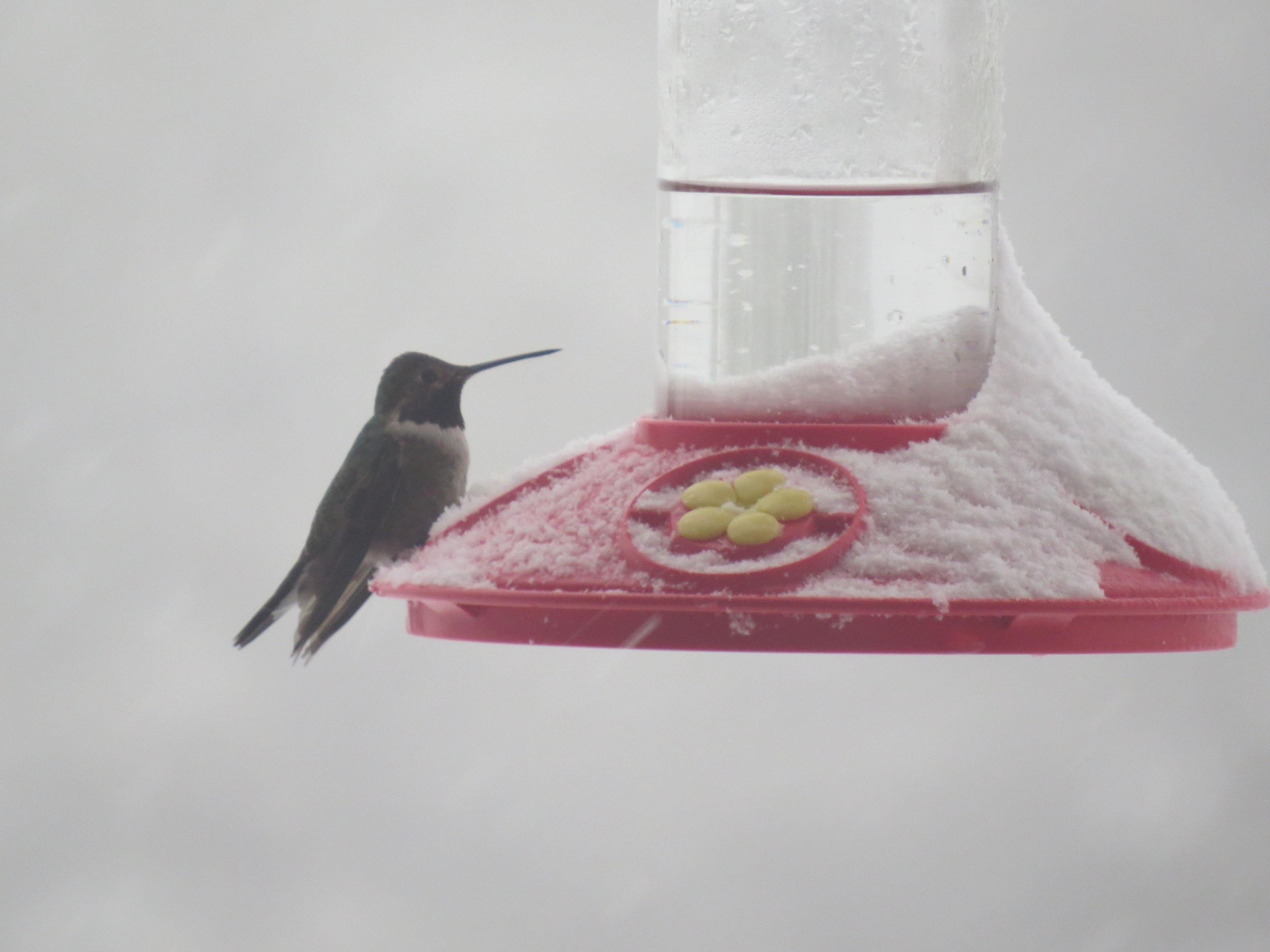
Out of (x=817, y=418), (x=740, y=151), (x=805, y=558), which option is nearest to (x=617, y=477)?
(x=817, y=418)

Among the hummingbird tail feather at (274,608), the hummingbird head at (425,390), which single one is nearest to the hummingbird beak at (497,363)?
the hummingbird head at (425,390)

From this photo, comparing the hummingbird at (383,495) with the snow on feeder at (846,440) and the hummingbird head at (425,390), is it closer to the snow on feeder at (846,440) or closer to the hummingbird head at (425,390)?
the hummingbird head at (425,390)

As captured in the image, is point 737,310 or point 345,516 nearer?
point 737,310

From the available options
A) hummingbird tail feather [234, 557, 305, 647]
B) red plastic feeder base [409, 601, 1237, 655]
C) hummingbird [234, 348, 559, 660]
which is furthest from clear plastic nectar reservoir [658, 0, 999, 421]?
hummingbird tail feather [234, 557, 305, 647]

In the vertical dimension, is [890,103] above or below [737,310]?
above

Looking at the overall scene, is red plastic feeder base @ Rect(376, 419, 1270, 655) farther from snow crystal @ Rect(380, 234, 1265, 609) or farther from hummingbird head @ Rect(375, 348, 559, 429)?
hummingbird head @ Rect(375, 348, 559, 429)

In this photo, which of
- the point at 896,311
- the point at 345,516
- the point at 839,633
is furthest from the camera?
the point at 345,516

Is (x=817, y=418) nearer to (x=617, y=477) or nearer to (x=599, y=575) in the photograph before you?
(x=617, y=477)
